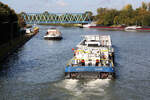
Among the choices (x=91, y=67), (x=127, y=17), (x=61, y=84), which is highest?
(x=127, y=17)

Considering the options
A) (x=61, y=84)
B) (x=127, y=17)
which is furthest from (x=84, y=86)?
(x=127, y=17)

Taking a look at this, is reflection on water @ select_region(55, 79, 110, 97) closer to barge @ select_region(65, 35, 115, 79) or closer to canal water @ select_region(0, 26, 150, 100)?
canal water @ select_region(0, 26, 150, 100)

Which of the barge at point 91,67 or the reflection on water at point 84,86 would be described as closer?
the reflection on water at point 84,86

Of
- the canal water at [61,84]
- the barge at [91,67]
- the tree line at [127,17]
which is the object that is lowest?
the canal water at [61,84]

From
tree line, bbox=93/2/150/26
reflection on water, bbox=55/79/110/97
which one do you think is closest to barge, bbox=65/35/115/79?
reflection on water, bbox=55/79/110/97

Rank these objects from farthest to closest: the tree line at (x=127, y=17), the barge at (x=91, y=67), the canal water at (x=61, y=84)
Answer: the tree line at (x=127, y=17), the barge at (x=91, y=67), the canal water at (x=61, y=84)

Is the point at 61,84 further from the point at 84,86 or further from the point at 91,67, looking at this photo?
the point at 91,67

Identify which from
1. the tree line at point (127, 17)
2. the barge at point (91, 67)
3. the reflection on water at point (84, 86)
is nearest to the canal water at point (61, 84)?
the reflection on water at point (84, 86)

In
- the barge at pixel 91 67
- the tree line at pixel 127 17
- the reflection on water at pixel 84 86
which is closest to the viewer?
the reflection on water at pixel 84 86

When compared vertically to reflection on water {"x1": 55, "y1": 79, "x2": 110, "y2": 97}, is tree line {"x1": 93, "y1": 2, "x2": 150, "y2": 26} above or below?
above

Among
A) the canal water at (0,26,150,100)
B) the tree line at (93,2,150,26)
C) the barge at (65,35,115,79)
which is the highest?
the tree line at (93,2,150,26)

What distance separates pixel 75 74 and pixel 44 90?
3.81m

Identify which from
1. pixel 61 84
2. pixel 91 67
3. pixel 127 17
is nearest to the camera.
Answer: pixel 61 84

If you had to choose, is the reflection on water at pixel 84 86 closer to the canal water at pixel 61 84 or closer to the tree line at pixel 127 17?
the canal water at pixel 61 84
